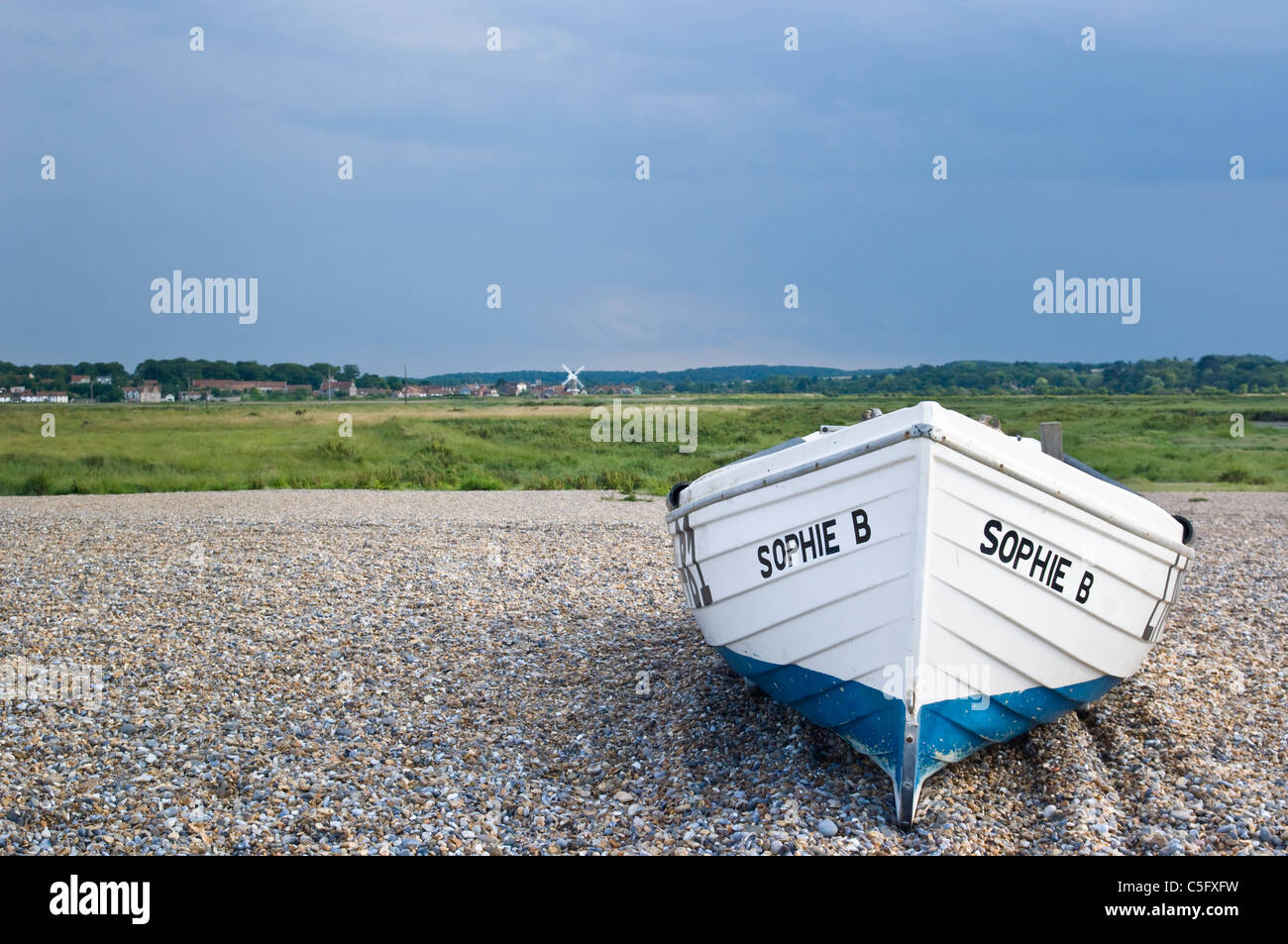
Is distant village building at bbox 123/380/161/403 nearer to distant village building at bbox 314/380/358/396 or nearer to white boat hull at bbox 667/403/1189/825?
distant village building at bbox 314/380/358/396

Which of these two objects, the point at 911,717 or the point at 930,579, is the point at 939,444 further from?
the point at 911,717

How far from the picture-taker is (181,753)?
6273 mm

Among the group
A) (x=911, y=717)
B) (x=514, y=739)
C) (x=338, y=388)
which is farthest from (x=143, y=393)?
(x=911, y=717)

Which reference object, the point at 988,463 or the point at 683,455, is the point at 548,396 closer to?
the point at 683,455

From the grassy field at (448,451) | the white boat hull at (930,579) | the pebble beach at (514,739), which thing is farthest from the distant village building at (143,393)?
the white boat hull at (930,579)

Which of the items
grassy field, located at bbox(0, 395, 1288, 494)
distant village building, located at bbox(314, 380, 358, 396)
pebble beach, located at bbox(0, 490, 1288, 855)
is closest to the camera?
pebble beach, located at bbox(0, 490, 1288, 855)

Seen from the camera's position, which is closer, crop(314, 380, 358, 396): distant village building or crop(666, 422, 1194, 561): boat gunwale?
crop(666, 422, 1194, 561): boat gunwale

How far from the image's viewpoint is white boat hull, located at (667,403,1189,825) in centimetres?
495

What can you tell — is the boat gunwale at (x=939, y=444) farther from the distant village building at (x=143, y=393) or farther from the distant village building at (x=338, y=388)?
the distant village building at (x=338, y=388)

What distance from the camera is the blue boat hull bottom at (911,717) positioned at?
511 centimetres

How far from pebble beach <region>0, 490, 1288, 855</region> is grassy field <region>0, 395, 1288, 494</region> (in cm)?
1630

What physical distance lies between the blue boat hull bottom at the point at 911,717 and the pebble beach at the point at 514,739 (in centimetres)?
30

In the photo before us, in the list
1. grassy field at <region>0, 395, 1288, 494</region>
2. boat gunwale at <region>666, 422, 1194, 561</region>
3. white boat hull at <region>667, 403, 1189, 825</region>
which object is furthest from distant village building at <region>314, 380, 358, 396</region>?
white boat hull at <region>667, 403, 1189, 825</region>
